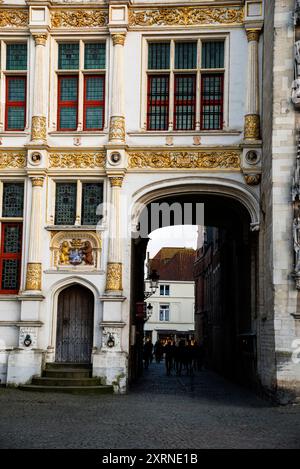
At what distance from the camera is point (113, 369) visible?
68.8 ft

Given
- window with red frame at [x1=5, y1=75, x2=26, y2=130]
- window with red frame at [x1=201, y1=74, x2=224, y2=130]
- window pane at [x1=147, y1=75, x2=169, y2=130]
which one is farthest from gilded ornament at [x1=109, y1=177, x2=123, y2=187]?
window with red frame at [x1=5, y1=75, x2=26, y2=130]

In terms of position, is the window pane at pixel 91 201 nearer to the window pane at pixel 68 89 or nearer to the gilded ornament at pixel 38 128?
the gilded ornament at pixel 38 128

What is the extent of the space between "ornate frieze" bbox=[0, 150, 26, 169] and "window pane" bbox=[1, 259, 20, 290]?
267 cm

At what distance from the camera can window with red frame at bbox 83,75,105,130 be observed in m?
22.5

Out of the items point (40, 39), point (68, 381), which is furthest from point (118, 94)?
point (68, 381)

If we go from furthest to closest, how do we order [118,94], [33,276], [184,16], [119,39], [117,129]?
[184,16]
[119,39]
[118,94]
[117,129]
[33,276]

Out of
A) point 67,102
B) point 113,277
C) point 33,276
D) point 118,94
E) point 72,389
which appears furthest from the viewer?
point 67,102

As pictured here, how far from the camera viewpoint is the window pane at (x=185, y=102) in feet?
73.2

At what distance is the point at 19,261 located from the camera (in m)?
22.3

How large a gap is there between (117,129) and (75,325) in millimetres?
5625

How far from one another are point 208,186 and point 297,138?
3.55 meters

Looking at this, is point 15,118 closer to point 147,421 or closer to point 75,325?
point 75,325

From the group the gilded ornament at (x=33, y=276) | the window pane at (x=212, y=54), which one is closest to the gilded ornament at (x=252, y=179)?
the window pane at (x=212, y=54)
